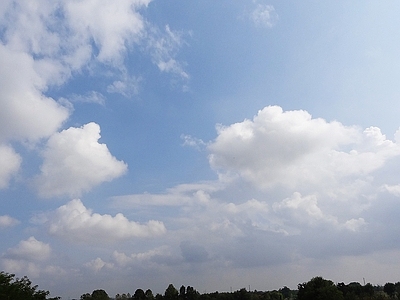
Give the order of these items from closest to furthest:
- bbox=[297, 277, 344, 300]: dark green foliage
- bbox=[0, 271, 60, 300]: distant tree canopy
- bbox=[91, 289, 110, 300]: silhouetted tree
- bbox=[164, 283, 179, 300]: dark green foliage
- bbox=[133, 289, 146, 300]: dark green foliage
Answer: bbox=[0, 271, 60, 300]: distant tree canopy → bbox=[297, 277, 344, 300]: dark green foliage → bbox=[91, 289, 110, 300]: silhouetted tree → bbox=[164, 283, 179, 300]: dark green foliage → bbox=[133, 289, 146, 300]: dark green foliage

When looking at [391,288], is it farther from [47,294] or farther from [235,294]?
[47,294]

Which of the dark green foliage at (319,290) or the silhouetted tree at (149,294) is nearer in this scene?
the dark green foliage at (319,290)

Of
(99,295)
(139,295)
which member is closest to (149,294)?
(139,295)

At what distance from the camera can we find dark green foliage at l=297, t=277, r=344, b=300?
8159cm

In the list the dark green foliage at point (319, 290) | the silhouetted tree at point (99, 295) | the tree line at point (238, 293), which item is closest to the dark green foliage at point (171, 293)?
the tree line at point (238, 293)

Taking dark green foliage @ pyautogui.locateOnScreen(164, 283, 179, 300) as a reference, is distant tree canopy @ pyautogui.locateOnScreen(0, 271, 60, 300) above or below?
below

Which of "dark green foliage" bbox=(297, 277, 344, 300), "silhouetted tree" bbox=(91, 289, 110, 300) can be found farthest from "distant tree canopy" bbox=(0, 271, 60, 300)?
"silhouetted tree" bbox=(91, 289, 110, 300)

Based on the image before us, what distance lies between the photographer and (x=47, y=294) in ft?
222

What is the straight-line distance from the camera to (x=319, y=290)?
275 ft

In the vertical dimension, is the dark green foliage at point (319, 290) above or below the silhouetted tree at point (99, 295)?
below

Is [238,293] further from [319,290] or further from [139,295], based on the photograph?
[319,290]

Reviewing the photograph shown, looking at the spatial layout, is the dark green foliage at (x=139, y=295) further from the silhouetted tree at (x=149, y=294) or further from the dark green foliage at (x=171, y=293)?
the dark green foliage at (x=171, y=293)

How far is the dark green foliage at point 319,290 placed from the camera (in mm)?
81588

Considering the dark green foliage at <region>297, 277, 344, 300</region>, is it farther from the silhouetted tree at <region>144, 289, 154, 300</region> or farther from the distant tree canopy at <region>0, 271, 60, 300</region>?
the silhouetted tree at <region>144, 289, 154, 300</region>
